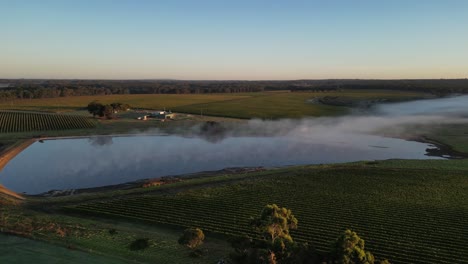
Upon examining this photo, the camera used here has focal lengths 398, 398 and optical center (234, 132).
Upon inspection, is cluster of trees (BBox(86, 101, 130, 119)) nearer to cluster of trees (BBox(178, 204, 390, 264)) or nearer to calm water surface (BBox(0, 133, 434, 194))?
calm water surface (BBox(0, 133, 434, 194))

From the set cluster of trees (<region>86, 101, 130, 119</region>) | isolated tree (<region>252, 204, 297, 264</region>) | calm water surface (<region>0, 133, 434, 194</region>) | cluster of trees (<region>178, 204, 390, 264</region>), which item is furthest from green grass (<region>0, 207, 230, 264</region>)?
cluster of trees (<region>86, 101, 130, 119</region>)

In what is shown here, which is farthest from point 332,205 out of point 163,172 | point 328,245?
point 163,172

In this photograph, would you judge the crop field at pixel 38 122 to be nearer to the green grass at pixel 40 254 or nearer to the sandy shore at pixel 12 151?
the sandy shore at pixel 12 151

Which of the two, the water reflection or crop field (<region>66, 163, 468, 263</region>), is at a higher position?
crop field (<region>66, 163, 468, 263</region>)

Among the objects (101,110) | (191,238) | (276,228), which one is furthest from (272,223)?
(101,110)

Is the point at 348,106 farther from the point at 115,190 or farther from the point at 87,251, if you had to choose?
the point at 87,251

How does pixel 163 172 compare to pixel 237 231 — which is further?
pixel 163 172

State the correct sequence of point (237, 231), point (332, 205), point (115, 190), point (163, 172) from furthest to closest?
point (163, 172)
point (115, 190)
point (332, 205)
point (237, 231)

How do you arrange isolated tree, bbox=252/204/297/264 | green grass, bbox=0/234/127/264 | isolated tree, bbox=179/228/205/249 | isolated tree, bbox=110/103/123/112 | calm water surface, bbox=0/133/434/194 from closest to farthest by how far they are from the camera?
isolated tree, bbox=252/204/297/264
green grass, bbox=0/234/127/264
isolated tree, bbox=179/228/205/249
calm water surface, bbox=0/133/434/194
isolated tree, bbox=110/103/123/112

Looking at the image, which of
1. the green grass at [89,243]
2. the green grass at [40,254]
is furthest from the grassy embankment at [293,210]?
the green grass at [40,254]
